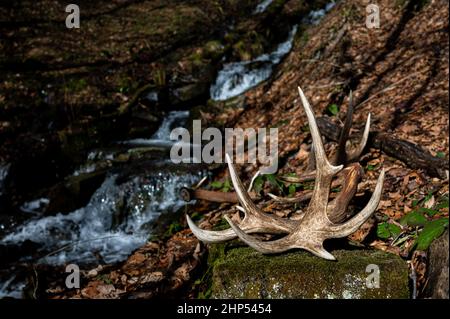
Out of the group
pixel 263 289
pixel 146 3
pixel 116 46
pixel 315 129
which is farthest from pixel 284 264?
pixel 146 3

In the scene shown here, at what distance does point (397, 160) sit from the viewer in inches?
183

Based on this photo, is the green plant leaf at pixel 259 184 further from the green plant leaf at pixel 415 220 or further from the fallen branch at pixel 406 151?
the green plant leaf at pixel 415 220

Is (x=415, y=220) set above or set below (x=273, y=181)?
above

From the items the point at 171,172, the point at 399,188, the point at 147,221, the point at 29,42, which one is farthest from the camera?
the point at 29,42

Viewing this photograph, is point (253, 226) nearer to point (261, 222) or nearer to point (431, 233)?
point (261, 222)

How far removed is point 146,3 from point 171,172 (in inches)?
526

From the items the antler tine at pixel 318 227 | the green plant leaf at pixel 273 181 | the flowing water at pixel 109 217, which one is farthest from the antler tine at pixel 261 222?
the flowing water at pixel 109 217

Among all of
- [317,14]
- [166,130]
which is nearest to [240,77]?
[166,130]

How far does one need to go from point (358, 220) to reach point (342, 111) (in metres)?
4.59

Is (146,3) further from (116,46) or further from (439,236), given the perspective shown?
(439,236)

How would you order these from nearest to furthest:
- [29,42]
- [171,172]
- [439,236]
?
[439,236], [171,172], [29,42]

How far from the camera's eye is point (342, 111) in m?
6.82

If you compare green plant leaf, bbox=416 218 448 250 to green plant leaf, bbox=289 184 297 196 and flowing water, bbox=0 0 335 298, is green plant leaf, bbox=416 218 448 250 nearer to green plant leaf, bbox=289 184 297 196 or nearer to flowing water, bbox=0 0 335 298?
green plant leaf, bbox=289 184 297 196
